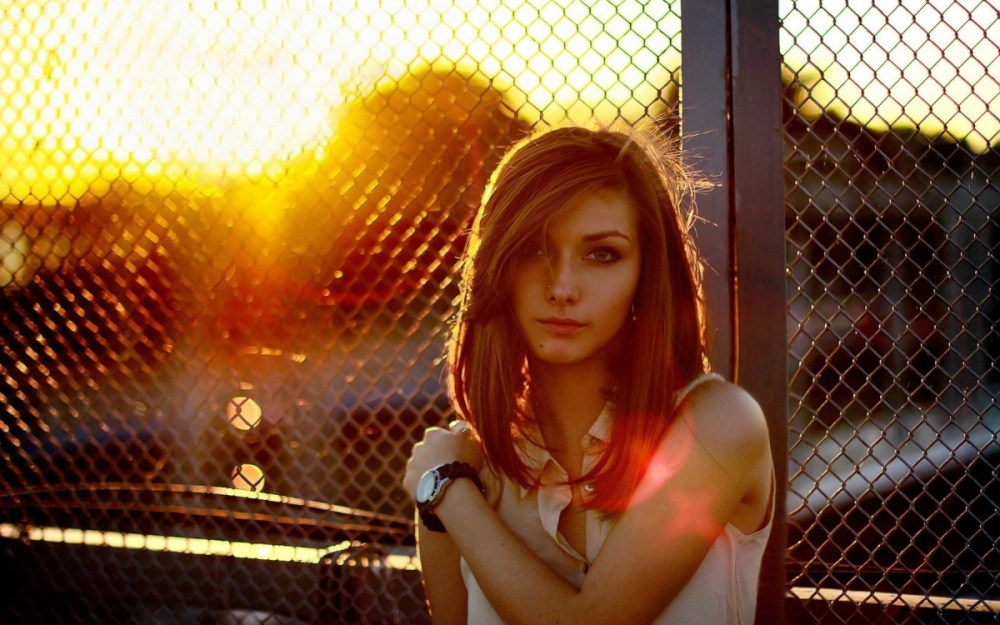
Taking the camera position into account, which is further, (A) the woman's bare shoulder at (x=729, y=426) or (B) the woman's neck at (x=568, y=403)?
(B) the woman's neck at (x=568, y=403)

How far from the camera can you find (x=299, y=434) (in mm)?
2572

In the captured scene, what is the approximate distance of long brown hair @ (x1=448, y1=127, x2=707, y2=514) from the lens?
1469 millimetres

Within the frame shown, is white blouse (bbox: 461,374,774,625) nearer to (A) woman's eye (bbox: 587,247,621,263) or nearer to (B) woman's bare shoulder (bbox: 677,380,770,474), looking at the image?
(B) woman's bare shoulder (bbox: 677,380,770,474)

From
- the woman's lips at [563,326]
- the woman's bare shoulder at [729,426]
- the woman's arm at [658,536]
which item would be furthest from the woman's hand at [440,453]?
the woman's bare shoulder at [729,426]

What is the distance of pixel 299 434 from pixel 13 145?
1.46 m

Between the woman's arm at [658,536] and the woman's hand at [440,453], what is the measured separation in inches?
8.9

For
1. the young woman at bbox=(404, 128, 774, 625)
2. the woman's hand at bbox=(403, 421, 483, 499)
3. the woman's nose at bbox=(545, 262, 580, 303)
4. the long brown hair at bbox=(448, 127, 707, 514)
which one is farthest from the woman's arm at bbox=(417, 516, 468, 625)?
the woman's nose at bbox=(545, 262, 580, 303)

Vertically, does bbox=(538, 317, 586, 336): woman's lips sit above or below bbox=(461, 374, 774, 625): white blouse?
above

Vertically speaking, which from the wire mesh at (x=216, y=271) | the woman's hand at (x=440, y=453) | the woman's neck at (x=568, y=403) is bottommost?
the woman's neck at (x=568, y=403)

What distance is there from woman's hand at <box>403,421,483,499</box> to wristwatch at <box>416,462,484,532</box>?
3cm

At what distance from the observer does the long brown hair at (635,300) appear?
1469 mm

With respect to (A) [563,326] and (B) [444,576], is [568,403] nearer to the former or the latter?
(A) [563,326]

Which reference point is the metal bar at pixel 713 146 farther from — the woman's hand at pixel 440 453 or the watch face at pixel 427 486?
the watch face at pixel 427 486

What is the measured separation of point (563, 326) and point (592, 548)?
1.46ft
